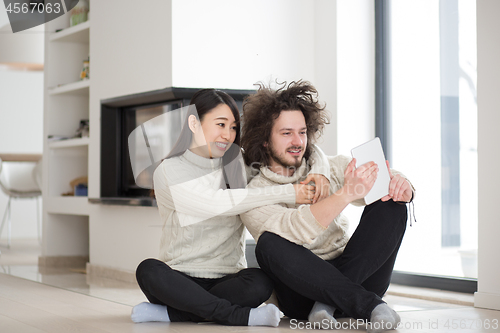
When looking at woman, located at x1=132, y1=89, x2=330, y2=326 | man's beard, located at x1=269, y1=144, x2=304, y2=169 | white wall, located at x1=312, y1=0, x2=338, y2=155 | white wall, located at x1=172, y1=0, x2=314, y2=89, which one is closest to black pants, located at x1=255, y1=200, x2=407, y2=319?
Answer: woman, located at x1=132, y1=89, x2=330, y2=326

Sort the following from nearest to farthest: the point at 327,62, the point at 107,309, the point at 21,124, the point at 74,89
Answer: the point at 107,309 < the point at 327,62 < the point at 74,89 < the point at 21,124

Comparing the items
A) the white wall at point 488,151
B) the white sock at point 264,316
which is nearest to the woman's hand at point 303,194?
the white sock at point 264,316

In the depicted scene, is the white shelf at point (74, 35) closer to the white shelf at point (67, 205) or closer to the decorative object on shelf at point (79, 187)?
the decorative object on shelf at point (79, 187)

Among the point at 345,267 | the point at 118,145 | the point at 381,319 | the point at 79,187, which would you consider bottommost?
the point at 381,319

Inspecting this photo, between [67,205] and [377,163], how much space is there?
2.39m

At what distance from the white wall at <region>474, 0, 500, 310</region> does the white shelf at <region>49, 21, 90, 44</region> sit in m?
2.21

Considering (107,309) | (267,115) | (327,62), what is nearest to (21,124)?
(327,62)

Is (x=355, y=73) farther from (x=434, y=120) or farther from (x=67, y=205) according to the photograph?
(x=67, y=205)

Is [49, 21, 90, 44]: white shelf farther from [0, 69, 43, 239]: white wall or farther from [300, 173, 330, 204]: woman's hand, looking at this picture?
[0, 69, 43, 239]: white wall

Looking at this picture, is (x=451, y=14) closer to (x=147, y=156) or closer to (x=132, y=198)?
(x=147, y=156)

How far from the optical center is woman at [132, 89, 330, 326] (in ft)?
5.68

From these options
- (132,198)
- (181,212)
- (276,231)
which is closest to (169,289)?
(181,212)

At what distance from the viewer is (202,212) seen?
1801 millimetres

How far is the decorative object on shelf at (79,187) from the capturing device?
366 cm
